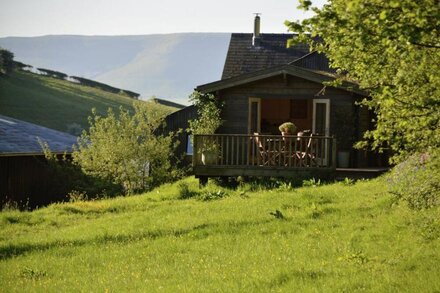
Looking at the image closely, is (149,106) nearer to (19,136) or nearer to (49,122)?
(19,136)

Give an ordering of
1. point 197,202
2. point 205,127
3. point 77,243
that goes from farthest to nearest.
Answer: point 205,127, point 197,202, point 77,243

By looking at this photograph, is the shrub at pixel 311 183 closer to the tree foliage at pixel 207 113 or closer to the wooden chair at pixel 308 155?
the wooden chair at pixel 308 155

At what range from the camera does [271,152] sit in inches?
884

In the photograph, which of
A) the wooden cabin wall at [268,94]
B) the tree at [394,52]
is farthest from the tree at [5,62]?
the tree at [394,52]

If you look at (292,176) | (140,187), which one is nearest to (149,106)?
(140,187)

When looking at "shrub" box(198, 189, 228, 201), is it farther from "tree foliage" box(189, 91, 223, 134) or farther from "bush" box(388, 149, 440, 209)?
"bush" box(388, 149, 440, 209)

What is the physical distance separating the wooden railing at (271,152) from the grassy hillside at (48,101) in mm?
60185

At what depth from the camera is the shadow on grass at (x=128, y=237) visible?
1441 cm

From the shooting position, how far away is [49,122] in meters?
81.8

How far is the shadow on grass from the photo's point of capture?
47.3 feet

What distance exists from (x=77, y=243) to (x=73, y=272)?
2.82 meters

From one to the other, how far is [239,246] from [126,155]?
15719mm

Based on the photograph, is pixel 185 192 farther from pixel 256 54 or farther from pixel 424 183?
pixel 256 54

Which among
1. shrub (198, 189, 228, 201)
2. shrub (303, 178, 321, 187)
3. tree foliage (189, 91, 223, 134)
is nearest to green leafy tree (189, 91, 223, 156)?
tree foliage (189, 91, 223, 134)
